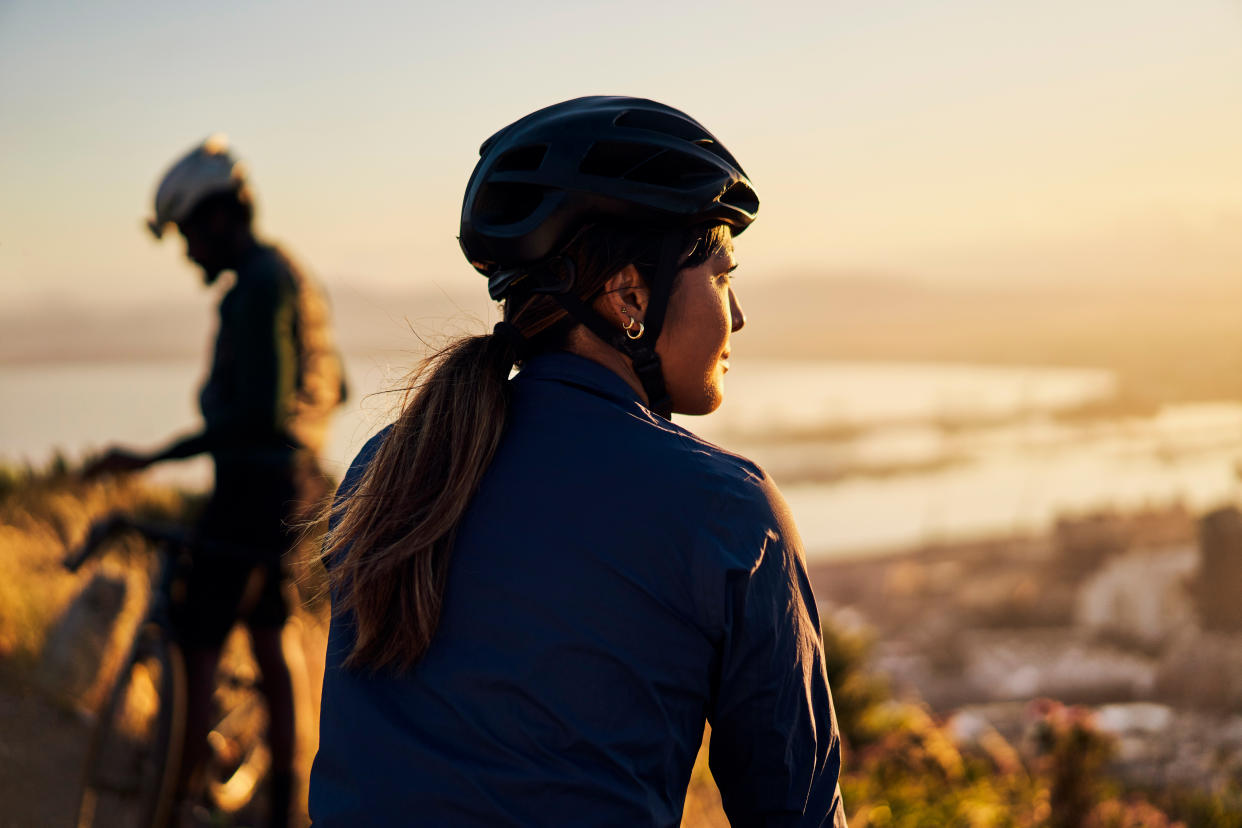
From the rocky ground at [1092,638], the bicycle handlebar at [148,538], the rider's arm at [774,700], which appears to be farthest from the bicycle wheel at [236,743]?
the rocky ground at [1092,638]

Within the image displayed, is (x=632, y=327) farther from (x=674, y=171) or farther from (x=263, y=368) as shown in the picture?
(x=263, y=368)

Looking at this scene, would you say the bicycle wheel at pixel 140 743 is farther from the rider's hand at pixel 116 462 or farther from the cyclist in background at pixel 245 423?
the rider's hand at pixel 116 462

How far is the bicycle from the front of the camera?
4.14 metres

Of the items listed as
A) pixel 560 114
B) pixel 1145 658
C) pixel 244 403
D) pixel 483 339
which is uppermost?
pixel 560 114

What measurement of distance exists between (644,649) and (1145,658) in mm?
10895

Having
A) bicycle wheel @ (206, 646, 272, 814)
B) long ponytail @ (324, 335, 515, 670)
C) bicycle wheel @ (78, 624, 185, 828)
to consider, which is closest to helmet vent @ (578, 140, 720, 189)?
long ponytail @ (324, 335, 515, 670)

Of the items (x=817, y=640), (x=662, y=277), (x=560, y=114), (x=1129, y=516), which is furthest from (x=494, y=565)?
(x=1129, y=516)

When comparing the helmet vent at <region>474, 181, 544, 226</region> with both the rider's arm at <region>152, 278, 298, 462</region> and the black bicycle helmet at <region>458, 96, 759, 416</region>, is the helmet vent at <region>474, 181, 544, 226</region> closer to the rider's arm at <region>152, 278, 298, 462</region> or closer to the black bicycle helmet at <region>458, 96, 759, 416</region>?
the black bicycle helmet at <region>458, 96, 759, 416</region>

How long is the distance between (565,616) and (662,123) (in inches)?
37.2

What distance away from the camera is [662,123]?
1803mm

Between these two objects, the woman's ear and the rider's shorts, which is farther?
the rider's shorts

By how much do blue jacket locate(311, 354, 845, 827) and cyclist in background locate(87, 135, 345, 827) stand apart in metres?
2.72

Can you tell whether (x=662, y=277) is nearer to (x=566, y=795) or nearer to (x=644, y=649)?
(x=644, y=649)

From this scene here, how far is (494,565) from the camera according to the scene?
132 cm
